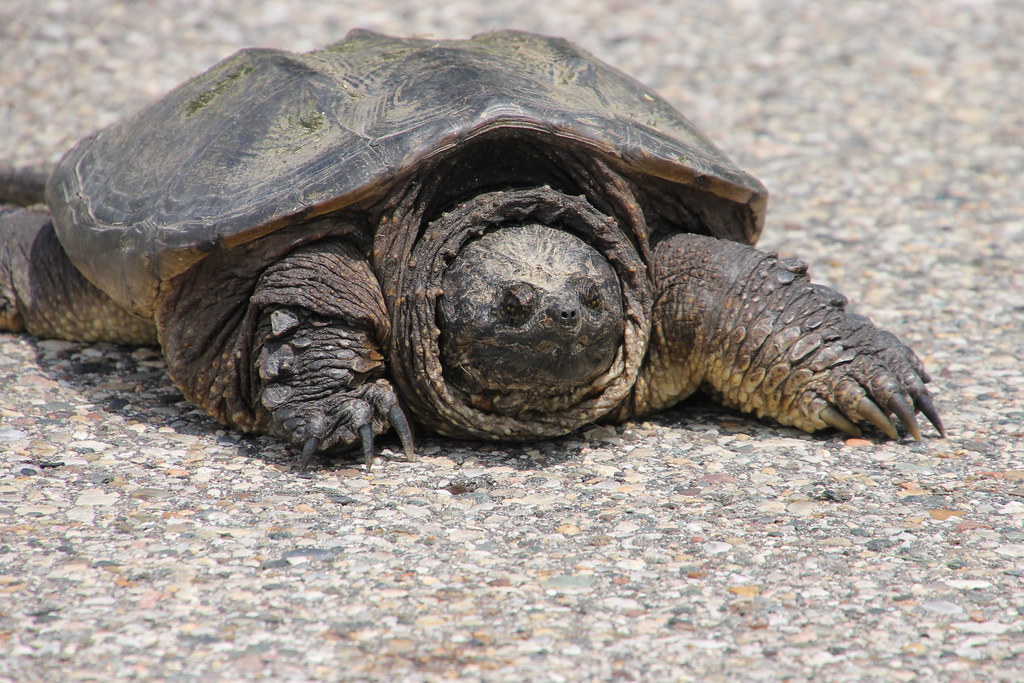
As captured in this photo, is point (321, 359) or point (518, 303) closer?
point (518, 303)

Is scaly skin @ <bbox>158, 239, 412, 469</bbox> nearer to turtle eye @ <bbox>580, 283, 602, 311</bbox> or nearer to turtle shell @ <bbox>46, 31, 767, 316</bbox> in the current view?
turtle shell @ <bbox>46, 31, 767, 316</bbox>

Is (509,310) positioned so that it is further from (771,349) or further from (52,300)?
(52,300)

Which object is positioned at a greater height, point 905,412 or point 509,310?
point 509,310

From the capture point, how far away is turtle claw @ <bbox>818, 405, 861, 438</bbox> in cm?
350

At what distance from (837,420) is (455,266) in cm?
132

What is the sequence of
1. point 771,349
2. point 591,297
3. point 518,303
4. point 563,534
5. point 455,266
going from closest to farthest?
point 563,534, point 518,303, point 591,297, point 455,266, point 771,349

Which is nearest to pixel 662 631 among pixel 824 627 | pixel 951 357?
pixel 824 627

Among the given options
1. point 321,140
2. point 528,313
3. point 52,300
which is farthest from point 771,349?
point 52,300

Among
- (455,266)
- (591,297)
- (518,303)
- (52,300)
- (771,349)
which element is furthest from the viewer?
(52,300)

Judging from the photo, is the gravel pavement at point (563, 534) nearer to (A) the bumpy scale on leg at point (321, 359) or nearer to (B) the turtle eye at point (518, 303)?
(A) the bumpy scale on leg at point (321, 359)

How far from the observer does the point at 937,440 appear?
352cm

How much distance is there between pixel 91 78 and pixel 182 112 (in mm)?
3506

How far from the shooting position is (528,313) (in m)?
3.15

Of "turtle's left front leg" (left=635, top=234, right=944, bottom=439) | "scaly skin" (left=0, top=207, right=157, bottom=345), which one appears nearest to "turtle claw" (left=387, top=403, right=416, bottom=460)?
"turtle's left front leg" (left=635, top=234, right=944, bottom=439)
